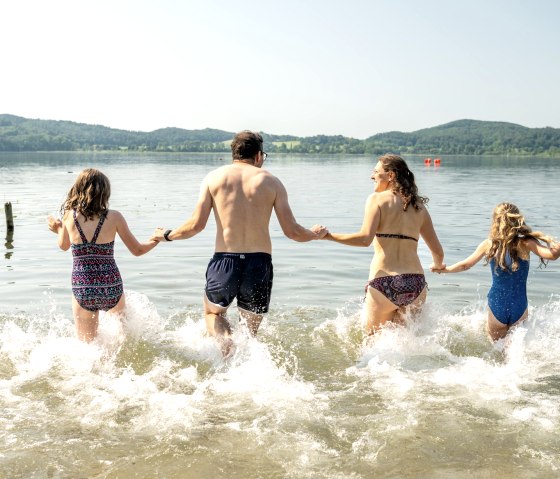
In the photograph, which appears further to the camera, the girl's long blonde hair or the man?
the girl's long blonde hair

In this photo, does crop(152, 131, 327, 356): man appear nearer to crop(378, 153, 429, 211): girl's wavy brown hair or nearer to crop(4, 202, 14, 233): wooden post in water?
crop(378, 153, 429, 211): girl's wavy brown hair

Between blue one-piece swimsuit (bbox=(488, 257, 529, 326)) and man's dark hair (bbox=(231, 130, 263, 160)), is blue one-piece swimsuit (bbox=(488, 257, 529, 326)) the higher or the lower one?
the lower one

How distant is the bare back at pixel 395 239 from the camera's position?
21.5ft

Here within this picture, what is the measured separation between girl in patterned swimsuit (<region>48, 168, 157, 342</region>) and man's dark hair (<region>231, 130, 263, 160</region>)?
4.27 feet

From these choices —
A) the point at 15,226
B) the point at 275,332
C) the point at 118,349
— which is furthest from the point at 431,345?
the point at 15,226

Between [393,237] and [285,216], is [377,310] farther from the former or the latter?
[285,216]

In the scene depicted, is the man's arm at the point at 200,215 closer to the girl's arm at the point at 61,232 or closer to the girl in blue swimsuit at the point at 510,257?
the girl's arm at the point at 61,232

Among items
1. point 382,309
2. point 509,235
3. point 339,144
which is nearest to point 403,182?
point 509,235

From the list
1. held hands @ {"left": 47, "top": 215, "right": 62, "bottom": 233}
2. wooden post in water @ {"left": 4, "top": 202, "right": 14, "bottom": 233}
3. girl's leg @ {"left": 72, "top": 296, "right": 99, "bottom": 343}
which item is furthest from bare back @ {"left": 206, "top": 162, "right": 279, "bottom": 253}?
wooden post in water @ {"left": 4, "top": 202, "right": 14, "bottom": 233}

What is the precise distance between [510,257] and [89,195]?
4305 mm

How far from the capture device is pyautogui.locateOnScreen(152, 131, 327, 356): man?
6.14m

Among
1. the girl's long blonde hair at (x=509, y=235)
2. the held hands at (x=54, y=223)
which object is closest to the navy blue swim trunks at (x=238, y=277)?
the held hands at (x=54, y=223)

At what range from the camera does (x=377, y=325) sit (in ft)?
22.2

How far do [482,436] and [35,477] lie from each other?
3.17m
